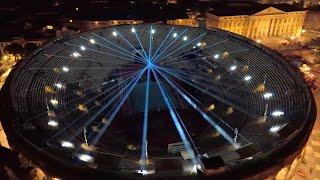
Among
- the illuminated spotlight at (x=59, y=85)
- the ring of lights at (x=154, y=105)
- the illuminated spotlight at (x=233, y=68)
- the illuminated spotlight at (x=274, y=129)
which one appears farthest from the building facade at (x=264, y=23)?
the illuminated spotlight at (x=274, y=129)

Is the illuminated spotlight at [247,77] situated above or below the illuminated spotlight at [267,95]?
above

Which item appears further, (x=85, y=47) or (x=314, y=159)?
(x=85, y=47)

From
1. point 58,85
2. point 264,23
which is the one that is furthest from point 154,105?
point 264,23

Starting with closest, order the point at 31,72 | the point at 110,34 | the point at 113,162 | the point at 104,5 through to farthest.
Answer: the point at 113,162, the point at 31,72, the point at 110,34, the point at 104,5

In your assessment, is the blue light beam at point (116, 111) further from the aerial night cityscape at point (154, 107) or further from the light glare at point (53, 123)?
the light glare at point (53, 123)

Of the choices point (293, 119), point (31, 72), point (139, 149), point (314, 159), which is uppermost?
point (31, 72)

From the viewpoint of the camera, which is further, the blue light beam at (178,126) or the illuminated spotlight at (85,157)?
the blue light beam at (178,126)

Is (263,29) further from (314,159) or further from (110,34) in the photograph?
(314,159)

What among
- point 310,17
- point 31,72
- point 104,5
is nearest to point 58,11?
point 104,5
